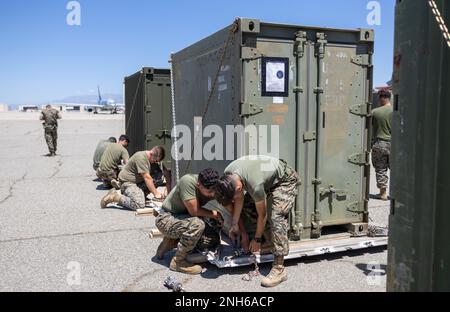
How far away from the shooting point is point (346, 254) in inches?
203

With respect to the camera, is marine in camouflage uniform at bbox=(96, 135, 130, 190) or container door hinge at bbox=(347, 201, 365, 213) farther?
marine in camouflage uniform at bbox=(96, 135, 130, 190)

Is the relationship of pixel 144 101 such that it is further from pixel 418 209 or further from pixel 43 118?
pixel 418 209

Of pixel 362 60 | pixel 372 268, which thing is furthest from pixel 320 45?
pixel 372 268

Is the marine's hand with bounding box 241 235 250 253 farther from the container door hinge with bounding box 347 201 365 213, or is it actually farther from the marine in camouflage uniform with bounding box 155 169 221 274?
the container door hinge with bounding box 347 201 365 213

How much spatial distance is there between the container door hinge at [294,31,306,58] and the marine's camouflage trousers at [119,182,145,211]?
13.2 feet

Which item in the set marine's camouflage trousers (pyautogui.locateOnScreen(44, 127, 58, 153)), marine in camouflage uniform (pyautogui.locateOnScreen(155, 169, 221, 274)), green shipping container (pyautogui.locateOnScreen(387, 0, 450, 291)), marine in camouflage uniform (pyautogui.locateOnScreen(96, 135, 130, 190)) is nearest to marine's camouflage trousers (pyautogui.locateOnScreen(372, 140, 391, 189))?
marine in camouflage uniform (pyautogui.locateOnScreen(155, 169, 221, 274))

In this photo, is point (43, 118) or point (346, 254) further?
point (43, 118)

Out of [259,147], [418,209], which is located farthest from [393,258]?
[259,147]

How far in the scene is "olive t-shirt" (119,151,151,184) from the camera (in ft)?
24.7

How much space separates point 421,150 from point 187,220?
306 cm

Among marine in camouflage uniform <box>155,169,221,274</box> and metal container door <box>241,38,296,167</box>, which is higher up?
metal container door <box>241,38,296,167</box>

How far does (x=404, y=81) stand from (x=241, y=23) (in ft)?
9.43

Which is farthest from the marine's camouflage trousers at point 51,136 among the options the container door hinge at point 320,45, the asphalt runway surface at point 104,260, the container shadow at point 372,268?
the container shadow at point 372,268

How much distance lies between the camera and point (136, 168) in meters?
7.77
